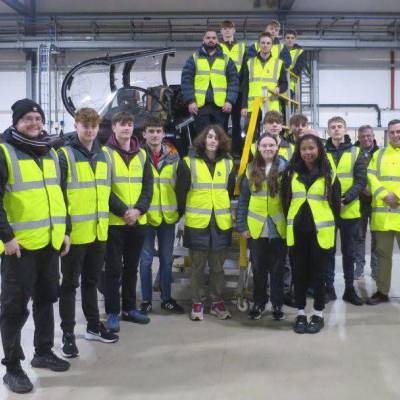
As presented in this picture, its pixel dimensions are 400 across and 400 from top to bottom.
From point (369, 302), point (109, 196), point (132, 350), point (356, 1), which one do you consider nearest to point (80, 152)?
point (109, 196)

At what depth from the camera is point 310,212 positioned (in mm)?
3639

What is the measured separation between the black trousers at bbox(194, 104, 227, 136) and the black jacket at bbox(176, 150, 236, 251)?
117 centimetres

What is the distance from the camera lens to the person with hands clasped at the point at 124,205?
3652 millimetres

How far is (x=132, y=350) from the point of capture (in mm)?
3426

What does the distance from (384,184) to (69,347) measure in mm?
3153

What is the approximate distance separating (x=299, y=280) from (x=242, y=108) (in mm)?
2345

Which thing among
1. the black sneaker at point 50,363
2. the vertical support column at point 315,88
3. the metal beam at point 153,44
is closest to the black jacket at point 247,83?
the black sneaker at point 50,363

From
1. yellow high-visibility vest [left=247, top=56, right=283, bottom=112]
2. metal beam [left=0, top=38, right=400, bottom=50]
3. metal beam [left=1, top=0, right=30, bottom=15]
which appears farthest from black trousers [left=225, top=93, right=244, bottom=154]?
metal beam [left=1, top=0, right=30, bottom=15]

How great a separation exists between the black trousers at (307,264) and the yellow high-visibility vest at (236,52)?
99.1 inches

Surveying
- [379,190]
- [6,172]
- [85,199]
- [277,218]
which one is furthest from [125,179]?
[379,190]

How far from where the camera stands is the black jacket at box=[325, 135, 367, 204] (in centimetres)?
430

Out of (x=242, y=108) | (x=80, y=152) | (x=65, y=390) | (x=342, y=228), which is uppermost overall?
(x=242, y=108)

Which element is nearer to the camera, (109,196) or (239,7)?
(109,196)

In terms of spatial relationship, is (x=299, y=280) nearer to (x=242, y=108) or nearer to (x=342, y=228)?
(x=342, y=228)
